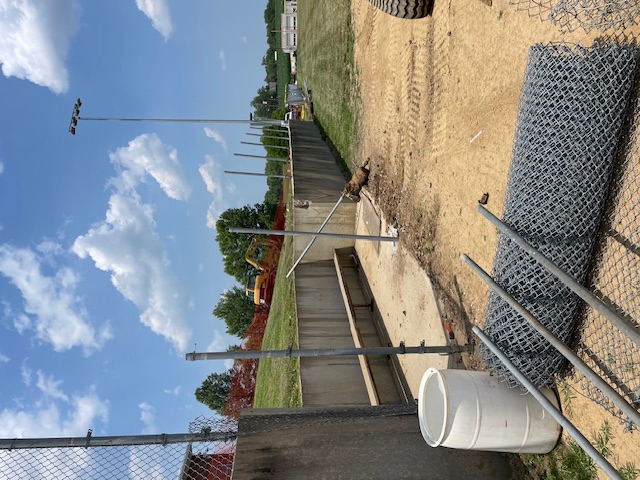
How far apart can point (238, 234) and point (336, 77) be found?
15.0 meters

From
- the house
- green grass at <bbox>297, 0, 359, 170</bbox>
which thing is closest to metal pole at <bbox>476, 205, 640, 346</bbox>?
green grass at <bbox>297, 0, 359, 170</bbox>

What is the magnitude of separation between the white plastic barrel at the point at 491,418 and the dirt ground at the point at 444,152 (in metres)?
0.35

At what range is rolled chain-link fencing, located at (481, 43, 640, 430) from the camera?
3648 mm

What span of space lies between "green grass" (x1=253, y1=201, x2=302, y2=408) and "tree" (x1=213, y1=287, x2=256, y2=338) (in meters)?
17.8

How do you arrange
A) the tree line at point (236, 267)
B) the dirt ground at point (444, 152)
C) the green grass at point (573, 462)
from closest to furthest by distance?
the green grass at point (573, 462) → the dirt ground at point (444, 152) → the tree line at point (236, 267)

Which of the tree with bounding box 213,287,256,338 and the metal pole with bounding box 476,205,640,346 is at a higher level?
the metal pole with bounding box 476,205,640,346

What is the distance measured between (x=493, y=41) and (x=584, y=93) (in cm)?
219

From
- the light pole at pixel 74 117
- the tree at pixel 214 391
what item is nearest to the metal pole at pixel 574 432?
the light pole at pixel 74 117

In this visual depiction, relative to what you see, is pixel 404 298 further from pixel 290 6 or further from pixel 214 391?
pixel 290 6

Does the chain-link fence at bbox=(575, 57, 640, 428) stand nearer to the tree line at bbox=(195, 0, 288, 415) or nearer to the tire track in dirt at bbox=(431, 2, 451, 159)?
the tire track in dirt at bbox=(431, 2, 451, 159)

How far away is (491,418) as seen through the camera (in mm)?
4328

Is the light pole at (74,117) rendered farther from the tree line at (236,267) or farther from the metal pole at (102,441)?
the metal pole at (102,441)

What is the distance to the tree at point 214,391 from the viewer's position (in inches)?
1313

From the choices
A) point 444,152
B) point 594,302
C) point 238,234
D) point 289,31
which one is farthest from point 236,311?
point 594,302
